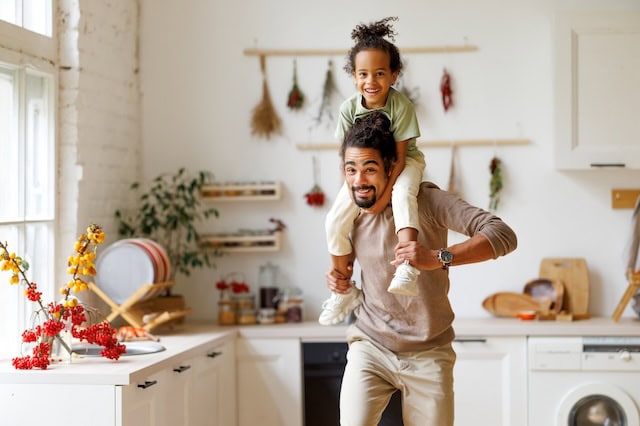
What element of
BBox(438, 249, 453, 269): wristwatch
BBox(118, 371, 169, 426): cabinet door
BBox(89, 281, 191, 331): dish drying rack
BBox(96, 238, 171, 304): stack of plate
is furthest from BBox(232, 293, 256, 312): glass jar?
BBox(438, 249, 453, 269): wristwatch

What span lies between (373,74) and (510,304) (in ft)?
7.52

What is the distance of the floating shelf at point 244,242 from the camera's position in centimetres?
503

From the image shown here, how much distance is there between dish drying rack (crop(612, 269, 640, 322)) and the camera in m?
4.68

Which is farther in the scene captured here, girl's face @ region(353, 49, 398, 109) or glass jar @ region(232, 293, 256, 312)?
glass jar @ region(232, 293, 256, 312)

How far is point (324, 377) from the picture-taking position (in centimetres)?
466

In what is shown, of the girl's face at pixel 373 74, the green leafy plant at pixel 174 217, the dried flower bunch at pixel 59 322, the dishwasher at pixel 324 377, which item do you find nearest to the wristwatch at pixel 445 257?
the girl's face at pixel 373 74

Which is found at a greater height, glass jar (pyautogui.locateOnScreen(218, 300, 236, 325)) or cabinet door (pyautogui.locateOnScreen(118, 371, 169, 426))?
glass jar (pyautogui.locateOnScreen(218, 300, 236, 325))

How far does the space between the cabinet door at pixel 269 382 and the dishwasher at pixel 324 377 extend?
0.17 ft

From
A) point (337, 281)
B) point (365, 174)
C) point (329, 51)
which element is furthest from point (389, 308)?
point (329, 51)

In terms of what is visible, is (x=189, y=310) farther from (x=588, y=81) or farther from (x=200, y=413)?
(x=588, y=81)

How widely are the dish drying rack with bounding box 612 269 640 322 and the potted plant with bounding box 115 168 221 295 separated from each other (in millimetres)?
2154

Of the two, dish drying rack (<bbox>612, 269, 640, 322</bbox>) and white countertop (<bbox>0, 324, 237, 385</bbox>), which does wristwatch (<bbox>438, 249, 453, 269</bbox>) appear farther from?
dish drying rack (<bbox>612, 269, 640, 322</bbox>)

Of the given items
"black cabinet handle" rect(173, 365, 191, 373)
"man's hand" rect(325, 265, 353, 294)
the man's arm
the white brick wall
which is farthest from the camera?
the white brick wall

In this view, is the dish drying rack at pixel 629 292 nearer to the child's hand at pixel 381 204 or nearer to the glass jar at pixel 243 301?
the glass jar at pixel 243 301
